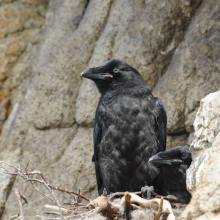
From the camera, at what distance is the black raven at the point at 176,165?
384 centimetres

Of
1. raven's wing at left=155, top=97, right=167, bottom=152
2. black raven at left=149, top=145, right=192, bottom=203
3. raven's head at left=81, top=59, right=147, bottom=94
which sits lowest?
black raven at left=149, top=145, right=192, bottom=203

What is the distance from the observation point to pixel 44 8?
687 cm

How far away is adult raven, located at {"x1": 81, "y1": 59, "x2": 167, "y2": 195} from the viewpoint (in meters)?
4.27

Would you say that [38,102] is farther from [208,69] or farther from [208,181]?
[208,181]

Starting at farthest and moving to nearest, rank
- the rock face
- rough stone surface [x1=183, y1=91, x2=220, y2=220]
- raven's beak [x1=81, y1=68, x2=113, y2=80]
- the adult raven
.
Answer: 1. the rock face
2. raven's beak [x1=81, y1=68, x2=113, y2=80]
3. the adult raven
4. rough stone surface [x1=183, y1=91, x2=220, y2=220]

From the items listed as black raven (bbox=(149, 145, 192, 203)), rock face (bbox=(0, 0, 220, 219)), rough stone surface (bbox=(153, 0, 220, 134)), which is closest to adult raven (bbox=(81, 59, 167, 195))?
black raven (bbox=(149, 145, 192, 203))

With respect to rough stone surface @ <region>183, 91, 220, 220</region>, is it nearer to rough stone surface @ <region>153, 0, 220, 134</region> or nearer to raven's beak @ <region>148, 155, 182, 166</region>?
raven's beak @ <region>148, 155, 182, 166</region>

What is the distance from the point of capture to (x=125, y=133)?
4.26 m

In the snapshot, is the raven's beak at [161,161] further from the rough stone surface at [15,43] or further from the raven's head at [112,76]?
the rough stone surface at [15,43]

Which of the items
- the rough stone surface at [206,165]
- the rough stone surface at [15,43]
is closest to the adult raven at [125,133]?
the rough stone surface at [206,165]

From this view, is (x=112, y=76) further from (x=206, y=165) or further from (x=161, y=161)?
(x=206, y=165)

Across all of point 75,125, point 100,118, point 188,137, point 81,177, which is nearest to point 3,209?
point 81,177

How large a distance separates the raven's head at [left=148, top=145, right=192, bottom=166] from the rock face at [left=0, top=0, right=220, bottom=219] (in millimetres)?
1061

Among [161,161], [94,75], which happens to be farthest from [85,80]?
[161,161]
